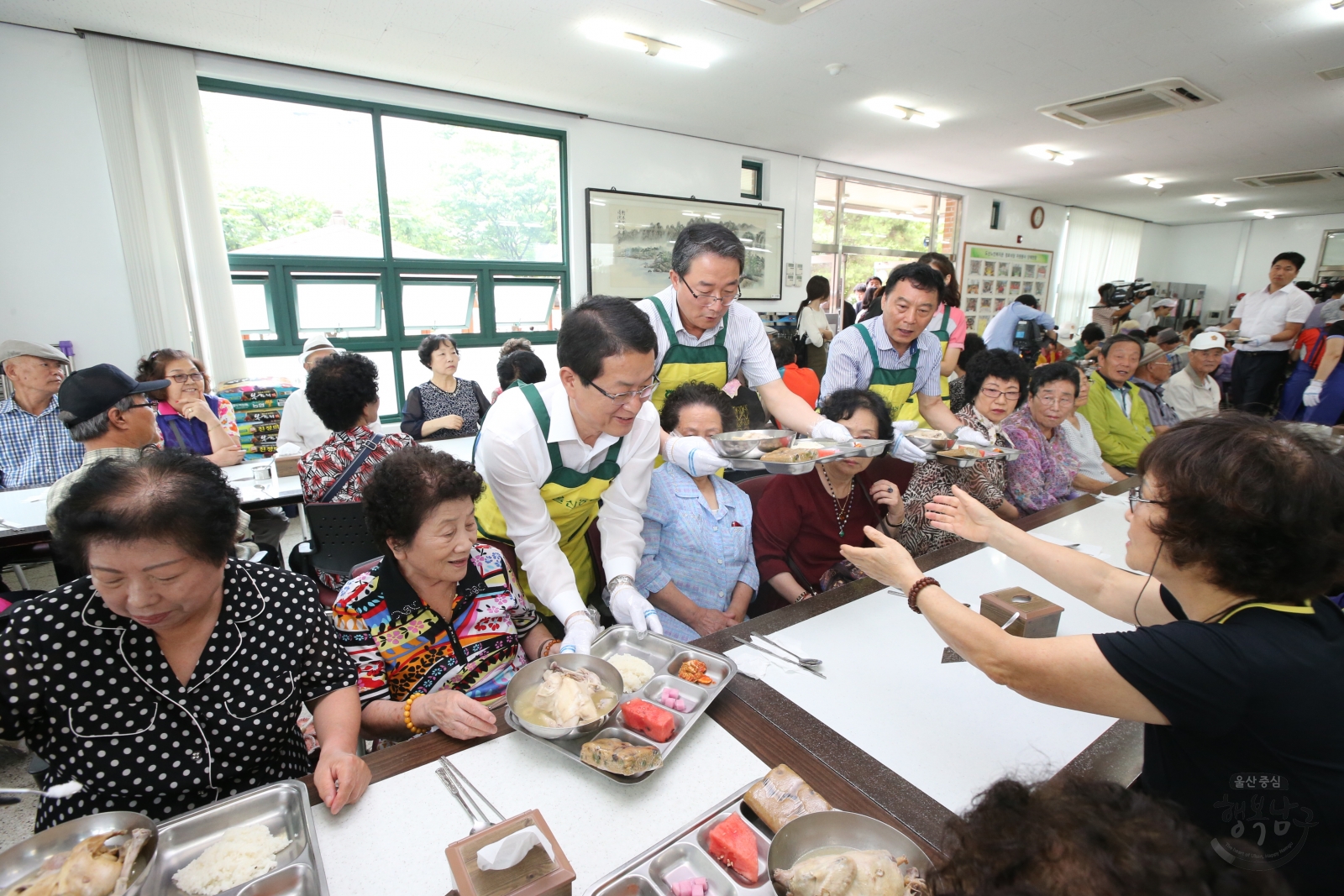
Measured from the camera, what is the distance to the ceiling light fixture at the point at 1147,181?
29.7 ft

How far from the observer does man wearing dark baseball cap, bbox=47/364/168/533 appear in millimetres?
2332

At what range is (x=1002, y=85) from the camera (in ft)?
17.5

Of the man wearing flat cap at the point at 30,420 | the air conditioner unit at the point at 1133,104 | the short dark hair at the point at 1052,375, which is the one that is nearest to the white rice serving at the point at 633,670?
the short dark hair at the point at 1052,375

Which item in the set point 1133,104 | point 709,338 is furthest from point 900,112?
point 709,338

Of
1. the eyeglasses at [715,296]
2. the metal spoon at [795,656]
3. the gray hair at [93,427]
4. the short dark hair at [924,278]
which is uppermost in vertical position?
the short dark hair at [924,278]

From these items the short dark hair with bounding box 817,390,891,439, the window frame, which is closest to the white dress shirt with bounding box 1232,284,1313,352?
the window frame

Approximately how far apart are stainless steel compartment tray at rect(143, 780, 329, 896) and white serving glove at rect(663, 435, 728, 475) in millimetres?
1349

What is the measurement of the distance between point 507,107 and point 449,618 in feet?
19.0

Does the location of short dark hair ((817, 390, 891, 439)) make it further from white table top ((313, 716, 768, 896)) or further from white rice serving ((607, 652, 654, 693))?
white table top ((313, 716, 768, 896))

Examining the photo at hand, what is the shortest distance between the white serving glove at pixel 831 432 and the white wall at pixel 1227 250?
55.0ft

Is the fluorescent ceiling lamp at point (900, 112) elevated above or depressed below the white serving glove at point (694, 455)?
above

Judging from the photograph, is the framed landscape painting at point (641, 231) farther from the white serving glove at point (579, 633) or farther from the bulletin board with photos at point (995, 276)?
the white serving glove at point (579, 633)

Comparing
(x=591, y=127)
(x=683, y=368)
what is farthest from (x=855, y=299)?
(x=683, y=368)

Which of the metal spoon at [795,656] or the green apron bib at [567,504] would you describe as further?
the green apron bib at [567,504]
